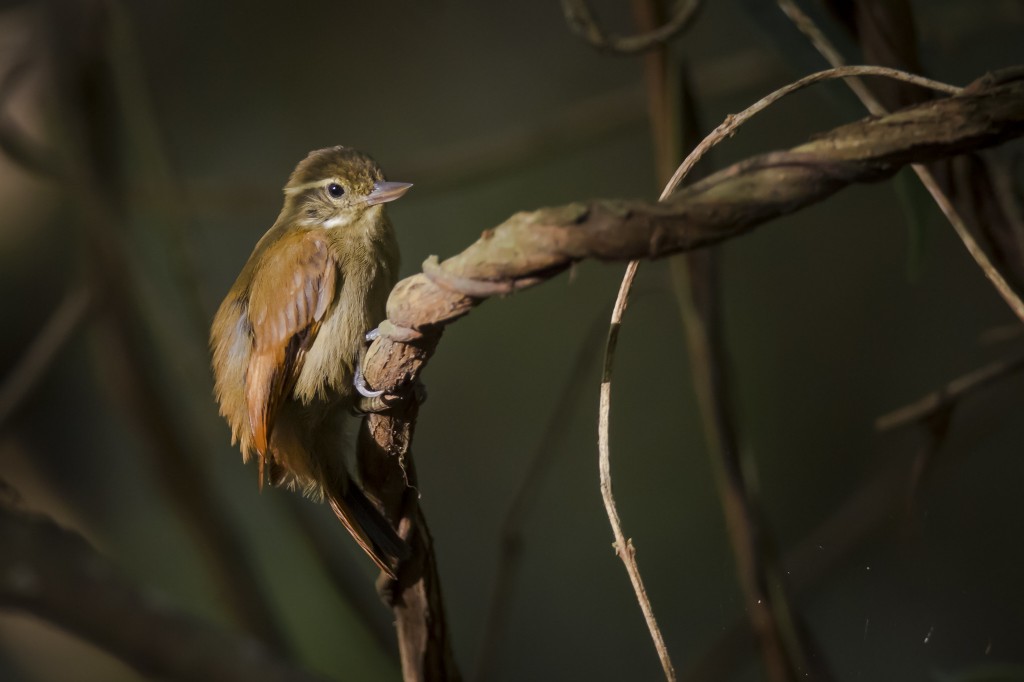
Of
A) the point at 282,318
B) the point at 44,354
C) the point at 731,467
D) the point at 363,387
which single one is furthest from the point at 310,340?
the point at 44,354

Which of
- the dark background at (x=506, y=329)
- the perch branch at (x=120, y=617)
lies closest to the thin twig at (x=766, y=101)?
the dark background at (x=506, y=329)

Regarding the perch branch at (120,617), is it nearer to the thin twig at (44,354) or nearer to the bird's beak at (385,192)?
the thin twig at (44,354)

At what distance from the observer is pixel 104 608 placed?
1.66 m

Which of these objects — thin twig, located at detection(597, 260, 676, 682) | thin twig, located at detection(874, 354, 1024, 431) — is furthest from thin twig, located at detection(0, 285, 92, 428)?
thin twig, located at detection(874, 354, 1024, 431)

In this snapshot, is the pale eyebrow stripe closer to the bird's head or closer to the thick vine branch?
the bird's head

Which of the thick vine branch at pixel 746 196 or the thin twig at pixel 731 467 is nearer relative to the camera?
the thick vine branch at pixel 746 196

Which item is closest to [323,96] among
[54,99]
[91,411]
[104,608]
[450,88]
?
[450,88]

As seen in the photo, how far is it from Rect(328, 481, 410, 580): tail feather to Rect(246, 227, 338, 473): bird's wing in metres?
0.12

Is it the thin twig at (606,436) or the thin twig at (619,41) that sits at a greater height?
the thin twig at (619,41)

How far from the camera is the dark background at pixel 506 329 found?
2.10m

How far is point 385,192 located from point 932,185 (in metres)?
0.77

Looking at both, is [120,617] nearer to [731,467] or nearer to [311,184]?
[311,184]

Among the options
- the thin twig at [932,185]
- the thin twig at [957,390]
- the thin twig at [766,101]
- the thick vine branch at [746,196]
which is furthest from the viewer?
the thin twig at [957,390]

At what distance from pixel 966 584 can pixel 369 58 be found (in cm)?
209
